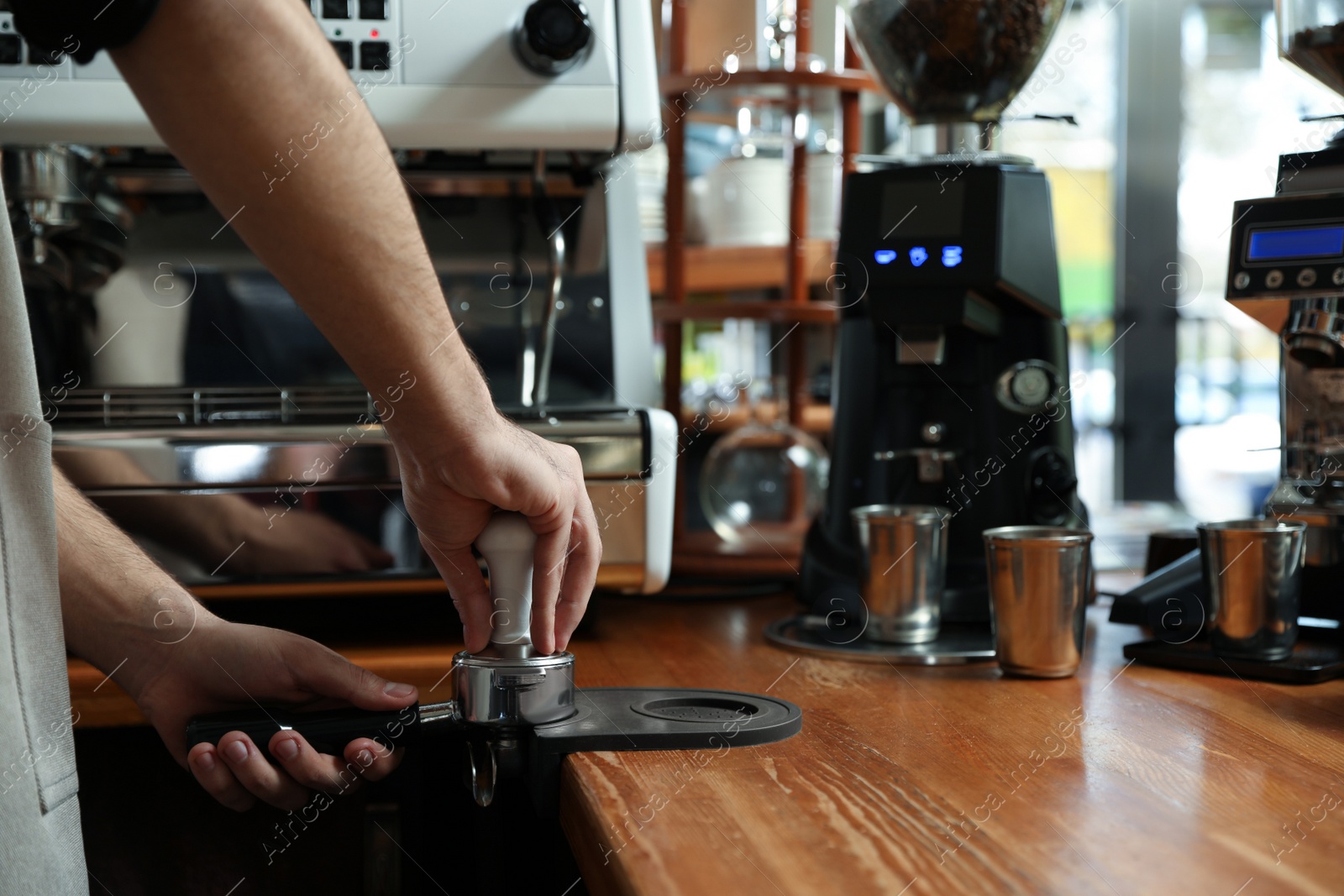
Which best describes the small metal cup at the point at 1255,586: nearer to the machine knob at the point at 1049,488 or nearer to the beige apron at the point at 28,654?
the machine knob at the point at 1049,488

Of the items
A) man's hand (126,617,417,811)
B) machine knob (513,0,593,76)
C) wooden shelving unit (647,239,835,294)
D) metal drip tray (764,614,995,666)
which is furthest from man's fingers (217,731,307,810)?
wooden shelving unit (647,239,835,294)

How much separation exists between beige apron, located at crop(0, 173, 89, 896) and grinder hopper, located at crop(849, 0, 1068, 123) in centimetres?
72

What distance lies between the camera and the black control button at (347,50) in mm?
893

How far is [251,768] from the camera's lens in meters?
0.66

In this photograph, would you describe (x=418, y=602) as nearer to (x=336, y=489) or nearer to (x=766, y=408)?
(x=336, y=489)

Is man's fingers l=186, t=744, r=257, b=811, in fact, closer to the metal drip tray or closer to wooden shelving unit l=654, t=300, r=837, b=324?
the metal drip tray

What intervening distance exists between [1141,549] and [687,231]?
Answer: 0.80 metres

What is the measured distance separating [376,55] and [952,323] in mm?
484

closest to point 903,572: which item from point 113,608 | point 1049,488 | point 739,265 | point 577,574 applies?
point 1049,488

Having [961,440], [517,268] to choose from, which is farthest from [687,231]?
[961,440]

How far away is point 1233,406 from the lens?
310 cm

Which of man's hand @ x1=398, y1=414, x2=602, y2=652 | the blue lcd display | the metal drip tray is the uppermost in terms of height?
the blue lcd display

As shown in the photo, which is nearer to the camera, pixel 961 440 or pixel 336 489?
pixel 336 489

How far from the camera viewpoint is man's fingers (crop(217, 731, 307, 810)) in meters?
0.66
